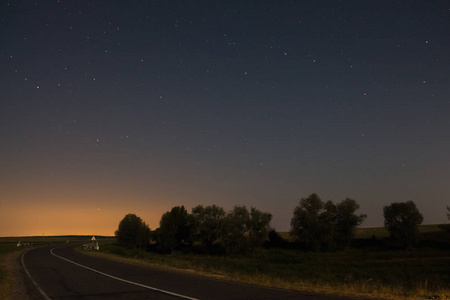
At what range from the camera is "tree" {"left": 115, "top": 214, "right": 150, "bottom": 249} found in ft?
303

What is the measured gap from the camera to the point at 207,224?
70.5 meters

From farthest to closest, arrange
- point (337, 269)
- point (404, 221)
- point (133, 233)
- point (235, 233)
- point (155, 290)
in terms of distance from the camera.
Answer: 1. point (133, 233)
2. point (404, 221)
3. point (235, 233)
4. point (337, 269)
5. point (155, 290)

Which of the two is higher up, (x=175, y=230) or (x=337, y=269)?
(x=175, y=230)

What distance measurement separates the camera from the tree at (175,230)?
250 ft

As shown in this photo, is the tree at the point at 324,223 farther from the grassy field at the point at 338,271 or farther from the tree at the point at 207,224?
the tree at the point at 207,224

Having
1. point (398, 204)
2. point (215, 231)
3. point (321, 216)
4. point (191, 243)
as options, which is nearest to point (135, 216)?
point (191, 243)

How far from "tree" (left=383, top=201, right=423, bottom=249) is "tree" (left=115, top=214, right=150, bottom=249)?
190 ft

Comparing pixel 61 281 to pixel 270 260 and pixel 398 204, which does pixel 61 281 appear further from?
pixel 398 204

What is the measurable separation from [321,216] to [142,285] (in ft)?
224

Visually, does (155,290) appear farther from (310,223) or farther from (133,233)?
(133,233)

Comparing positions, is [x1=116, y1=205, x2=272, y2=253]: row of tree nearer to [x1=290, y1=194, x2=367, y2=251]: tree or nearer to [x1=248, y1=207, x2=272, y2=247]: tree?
[x1=248, y1=207, x2=272, y2=247]: tree

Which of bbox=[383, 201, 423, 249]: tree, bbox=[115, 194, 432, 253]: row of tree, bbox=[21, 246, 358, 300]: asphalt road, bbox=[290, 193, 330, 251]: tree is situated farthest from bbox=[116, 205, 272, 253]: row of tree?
bbox=[21, 246, 358, 300]: asphalt road

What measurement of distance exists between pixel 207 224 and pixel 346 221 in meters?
31.1

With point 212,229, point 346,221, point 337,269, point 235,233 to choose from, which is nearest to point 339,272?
point 337,269
